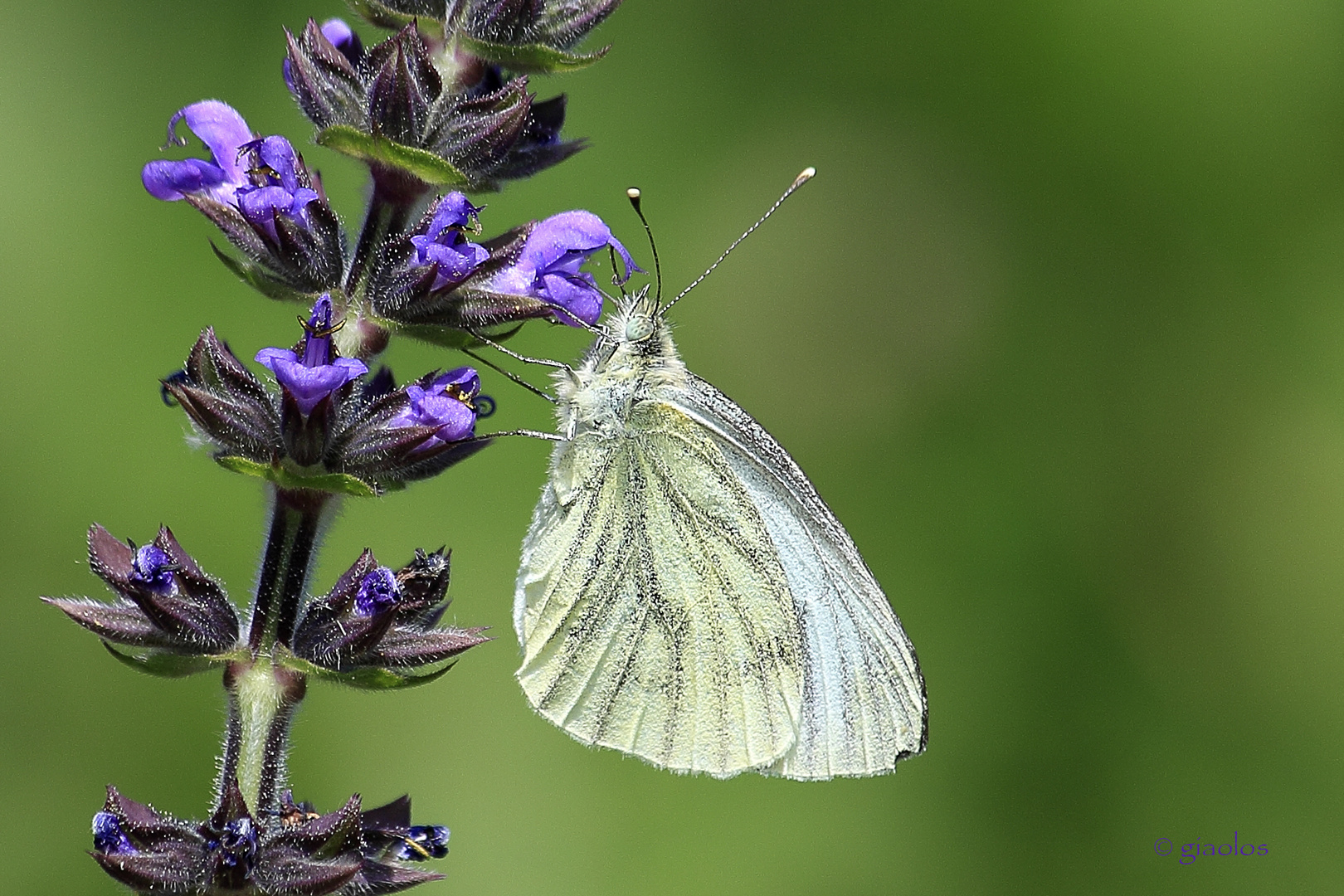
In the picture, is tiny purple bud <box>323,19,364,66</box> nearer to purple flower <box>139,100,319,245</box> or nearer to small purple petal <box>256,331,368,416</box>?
purple flower <box>139,100,319,245</box>

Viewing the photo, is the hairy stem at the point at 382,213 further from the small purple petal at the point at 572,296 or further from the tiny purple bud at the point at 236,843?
the tiny purple bud at the point at 236,843

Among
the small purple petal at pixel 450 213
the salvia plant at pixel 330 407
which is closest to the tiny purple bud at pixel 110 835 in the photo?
the salvia plant at pixel 330 407

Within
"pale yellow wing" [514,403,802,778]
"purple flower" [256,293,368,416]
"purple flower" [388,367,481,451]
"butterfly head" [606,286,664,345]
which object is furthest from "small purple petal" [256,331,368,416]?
"butterfly head" [606,286,664,345]

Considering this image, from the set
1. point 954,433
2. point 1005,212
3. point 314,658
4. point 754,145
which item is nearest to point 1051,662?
point 954,433

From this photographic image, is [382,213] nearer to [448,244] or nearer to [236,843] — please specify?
[448,244]

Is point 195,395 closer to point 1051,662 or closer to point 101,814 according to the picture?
point 101,814
